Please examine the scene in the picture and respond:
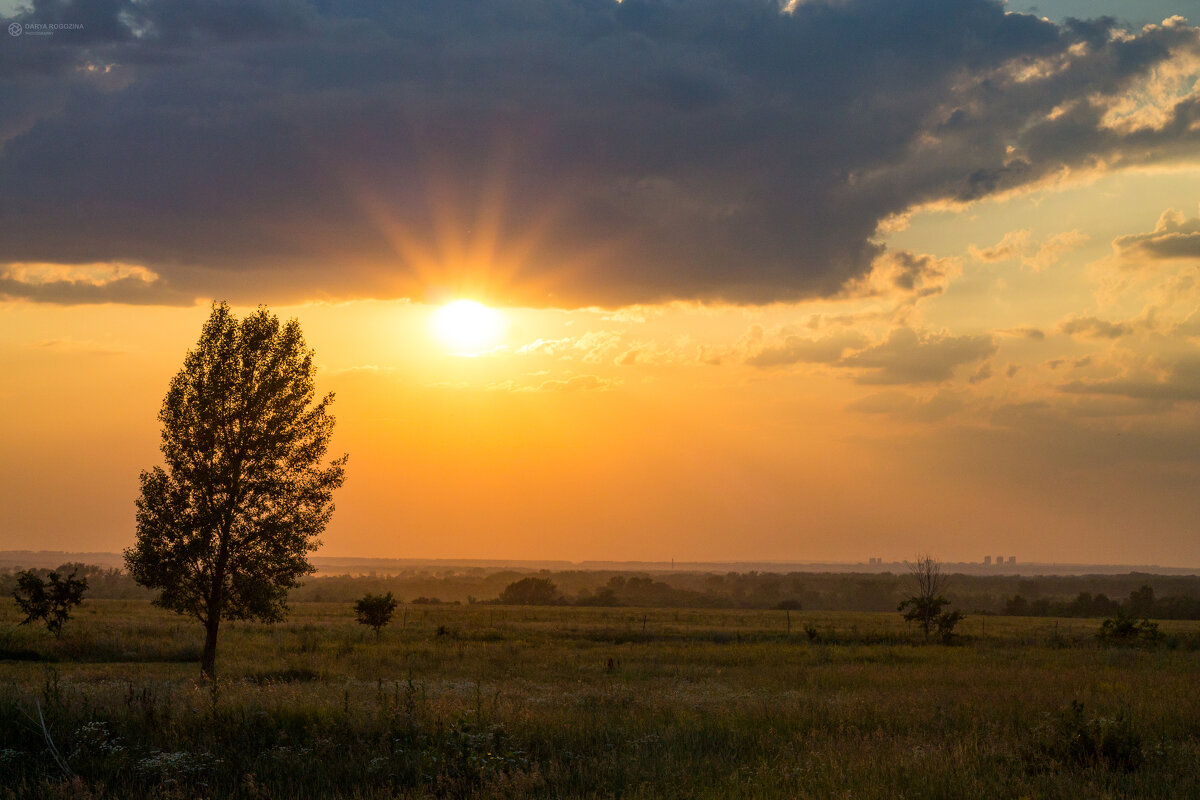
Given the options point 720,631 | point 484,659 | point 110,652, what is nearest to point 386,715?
point 484,659

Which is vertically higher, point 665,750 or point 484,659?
point 665,750

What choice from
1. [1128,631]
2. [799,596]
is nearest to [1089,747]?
[1128,631]

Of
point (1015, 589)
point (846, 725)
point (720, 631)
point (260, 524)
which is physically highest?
point (260, 524)

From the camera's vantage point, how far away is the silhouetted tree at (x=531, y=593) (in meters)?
119

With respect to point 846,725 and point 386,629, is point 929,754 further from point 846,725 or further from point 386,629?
point 386,629

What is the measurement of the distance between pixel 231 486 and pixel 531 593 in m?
97.9

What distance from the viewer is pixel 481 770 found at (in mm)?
11664

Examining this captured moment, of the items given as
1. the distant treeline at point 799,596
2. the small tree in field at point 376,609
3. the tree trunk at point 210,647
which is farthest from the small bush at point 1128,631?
the tree trunk at point 210,647

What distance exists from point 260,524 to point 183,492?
2.61 meters

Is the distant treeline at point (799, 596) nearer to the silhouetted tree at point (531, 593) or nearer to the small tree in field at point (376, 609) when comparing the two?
the silhouetted tree at point (531, 593)

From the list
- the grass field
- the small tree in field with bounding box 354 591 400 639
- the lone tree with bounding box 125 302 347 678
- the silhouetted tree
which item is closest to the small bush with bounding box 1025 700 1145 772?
the grass field

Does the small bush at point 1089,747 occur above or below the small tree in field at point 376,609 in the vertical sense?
above

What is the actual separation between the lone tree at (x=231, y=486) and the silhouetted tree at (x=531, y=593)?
91550mm

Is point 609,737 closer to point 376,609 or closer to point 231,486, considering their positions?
point 231,486
